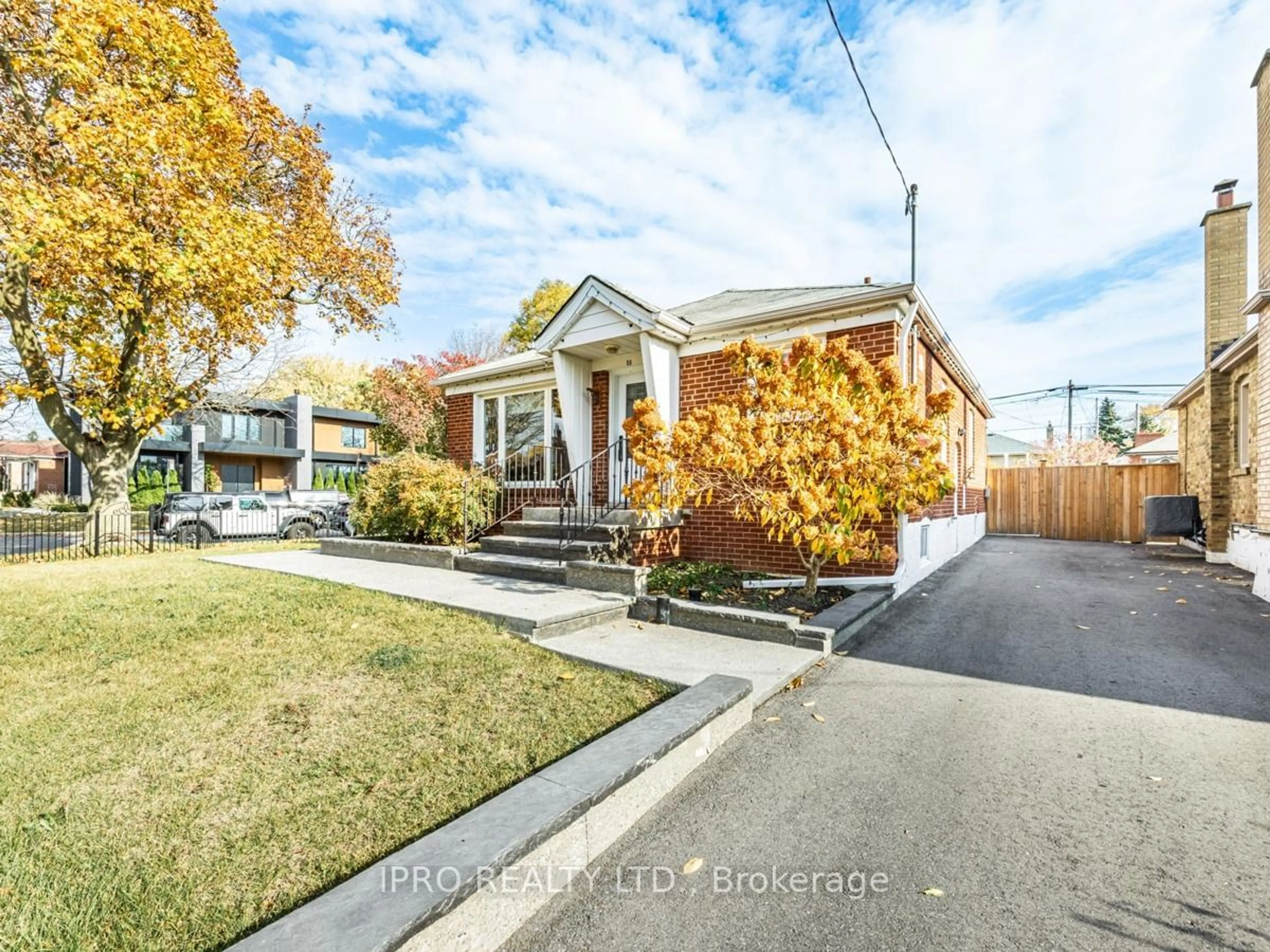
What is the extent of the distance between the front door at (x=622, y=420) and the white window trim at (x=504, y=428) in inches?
55.1

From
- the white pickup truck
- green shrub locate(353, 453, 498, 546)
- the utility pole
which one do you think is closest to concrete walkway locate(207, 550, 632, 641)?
green shrub locate(353, 453, 498, 546)

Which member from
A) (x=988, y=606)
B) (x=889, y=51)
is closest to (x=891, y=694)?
(x=988, y=606)

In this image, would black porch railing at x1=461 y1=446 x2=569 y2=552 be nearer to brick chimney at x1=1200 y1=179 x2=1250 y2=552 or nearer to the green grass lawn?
the green grass lawn

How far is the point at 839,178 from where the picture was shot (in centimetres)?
828

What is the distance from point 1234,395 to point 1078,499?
554cm

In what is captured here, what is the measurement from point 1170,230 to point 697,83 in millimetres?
13117

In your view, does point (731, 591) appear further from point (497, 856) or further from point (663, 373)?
point (497, 856)

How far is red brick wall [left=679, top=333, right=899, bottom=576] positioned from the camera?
270 inches

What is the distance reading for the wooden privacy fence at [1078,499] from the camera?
15.0 m

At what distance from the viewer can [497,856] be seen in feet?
6.14

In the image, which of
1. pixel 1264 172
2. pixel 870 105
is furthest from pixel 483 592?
pixel 1264 172

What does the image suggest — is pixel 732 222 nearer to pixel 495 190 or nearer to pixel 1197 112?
pixel 495 190

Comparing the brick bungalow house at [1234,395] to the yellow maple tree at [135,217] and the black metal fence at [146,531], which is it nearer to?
the yellow maple tree at [135,217]

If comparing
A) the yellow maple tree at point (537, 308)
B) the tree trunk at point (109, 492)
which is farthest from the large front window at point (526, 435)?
the yellow maple tree at point (537, 308)
